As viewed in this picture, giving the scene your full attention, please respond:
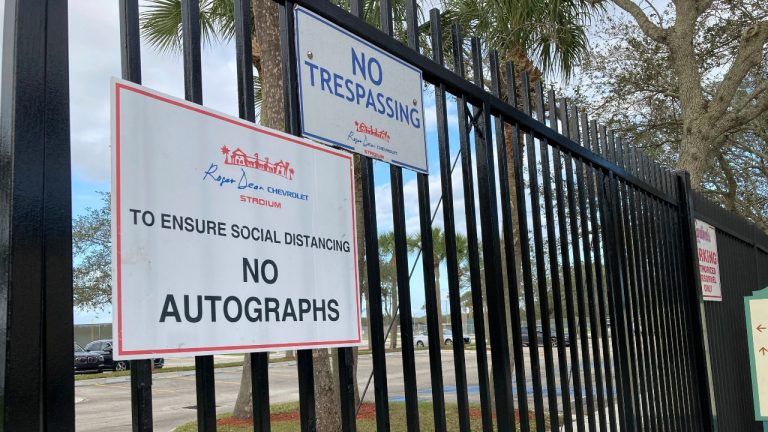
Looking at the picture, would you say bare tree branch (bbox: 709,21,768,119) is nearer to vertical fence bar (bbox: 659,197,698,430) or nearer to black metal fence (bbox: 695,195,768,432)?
black metal fence (bbox: 695,195,768,432)

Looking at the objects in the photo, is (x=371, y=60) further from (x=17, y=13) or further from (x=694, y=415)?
(x=694, y=415)

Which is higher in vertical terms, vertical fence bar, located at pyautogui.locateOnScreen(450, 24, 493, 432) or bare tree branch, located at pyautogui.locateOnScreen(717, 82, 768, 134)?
bare tree branch, located at pyautogui.locateOnScreen(717, 82, 768, 134)

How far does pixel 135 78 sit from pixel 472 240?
156 centimetres

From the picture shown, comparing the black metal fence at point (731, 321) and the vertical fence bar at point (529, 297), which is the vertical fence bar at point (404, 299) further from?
the black metal fence at point (731, 321)

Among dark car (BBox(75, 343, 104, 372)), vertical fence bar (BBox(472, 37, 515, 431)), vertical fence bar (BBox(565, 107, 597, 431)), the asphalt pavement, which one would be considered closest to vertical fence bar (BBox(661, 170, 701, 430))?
vertical fence bar (BBox(565, 107, 597, 431))

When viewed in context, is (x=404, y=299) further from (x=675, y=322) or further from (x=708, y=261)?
(x=708, y=261)

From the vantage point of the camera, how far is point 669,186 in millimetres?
5855

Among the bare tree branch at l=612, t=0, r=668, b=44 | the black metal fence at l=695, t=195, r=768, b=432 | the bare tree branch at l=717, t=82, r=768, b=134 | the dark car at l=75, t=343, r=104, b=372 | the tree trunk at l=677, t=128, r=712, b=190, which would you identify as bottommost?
the dark car at l=75, t=343, r=104, b=372

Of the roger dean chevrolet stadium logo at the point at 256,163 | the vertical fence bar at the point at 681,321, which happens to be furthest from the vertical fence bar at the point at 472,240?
the vertical fence bar at the point at 681,321

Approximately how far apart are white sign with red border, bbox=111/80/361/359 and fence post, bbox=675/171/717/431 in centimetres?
454

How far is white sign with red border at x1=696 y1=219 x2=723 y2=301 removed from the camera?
6102mm

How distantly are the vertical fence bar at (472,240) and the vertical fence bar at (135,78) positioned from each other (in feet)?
4.64

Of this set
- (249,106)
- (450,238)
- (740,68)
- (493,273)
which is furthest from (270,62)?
(740,68)

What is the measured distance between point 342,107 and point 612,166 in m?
2.67
